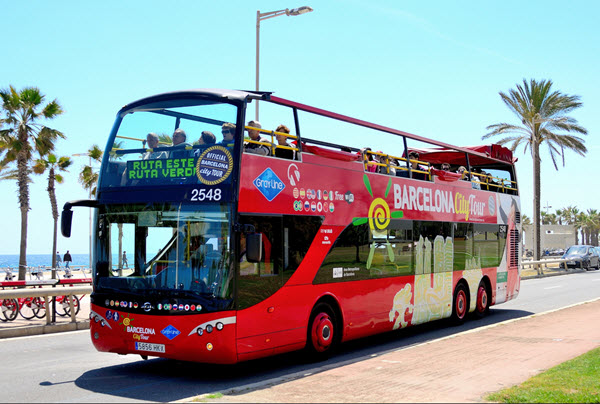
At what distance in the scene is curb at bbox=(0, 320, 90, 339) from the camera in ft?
43.9

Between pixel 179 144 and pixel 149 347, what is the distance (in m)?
2.84

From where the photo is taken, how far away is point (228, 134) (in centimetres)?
906

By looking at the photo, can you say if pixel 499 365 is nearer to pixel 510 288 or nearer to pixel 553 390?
pixel 553 390

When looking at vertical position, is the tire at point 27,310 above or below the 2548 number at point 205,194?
below

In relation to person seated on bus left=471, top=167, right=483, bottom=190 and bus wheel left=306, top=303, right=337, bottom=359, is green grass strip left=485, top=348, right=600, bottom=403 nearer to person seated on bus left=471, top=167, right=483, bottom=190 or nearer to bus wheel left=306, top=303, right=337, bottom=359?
bus wheel left=306, top=303, right=337, bottom=359

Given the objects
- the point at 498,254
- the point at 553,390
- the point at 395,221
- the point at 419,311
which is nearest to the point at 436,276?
the point at 419,311

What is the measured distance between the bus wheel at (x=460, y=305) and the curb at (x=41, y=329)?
27.9 feet

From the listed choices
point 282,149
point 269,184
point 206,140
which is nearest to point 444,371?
point 269,184

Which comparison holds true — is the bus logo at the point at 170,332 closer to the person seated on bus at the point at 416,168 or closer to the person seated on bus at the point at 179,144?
the person seated on bus at the point at 179,144

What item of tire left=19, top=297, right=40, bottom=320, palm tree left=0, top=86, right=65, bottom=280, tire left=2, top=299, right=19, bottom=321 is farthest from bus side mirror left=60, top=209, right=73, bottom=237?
palm tree left=0, top=86, right=65, bottom=280

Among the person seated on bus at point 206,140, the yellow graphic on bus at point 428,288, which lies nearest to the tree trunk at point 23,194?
the yellow graphic on bus at point 428,288

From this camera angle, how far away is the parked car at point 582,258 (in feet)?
148

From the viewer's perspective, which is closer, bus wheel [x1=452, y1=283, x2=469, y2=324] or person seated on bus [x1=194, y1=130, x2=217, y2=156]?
person seated on bus [x1=194, y1=130, x2=217, y2=156]

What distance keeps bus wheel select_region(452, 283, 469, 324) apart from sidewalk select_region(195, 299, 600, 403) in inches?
74.8
